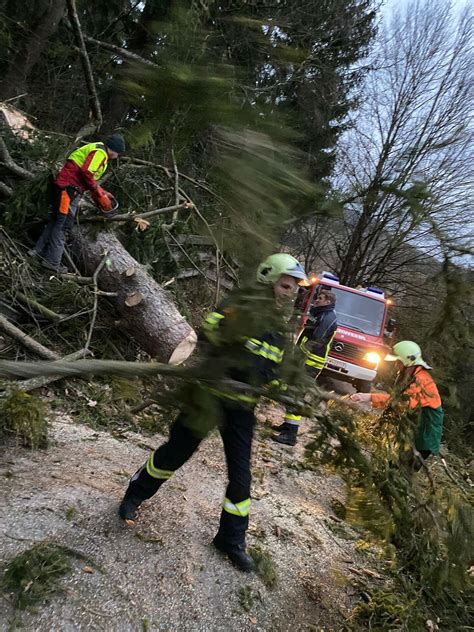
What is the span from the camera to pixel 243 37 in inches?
49.8

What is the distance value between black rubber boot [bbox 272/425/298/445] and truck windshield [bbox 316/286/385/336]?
5376 mm

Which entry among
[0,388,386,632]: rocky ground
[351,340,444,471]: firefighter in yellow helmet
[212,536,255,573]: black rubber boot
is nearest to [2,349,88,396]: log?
[0,388,386,632]: rocky ground

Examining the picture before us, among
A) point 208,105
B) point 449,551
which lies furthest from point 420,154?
point 449,551

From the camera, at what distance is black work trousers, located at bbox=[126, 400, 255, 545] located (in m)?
2.76

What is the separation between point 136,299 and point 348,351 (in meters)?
5.67

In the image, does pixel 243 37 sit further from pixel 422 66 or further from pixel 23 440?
pixel 422 66

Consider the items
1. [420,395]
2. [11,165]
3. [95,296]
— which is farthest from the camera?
[11,165]

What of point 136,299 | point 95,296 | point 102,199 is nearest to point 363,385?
point 136,299

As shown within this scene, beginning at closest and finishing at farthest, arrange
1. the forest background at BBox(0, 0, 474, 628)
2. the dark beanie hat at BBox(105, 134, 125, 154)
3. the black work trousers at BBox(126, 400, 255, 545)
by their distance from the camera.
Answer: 1. the forest background at BBox(0, 0, 474, 628)
2. the dark beanie hat at BBox(105, 134, 125, 154)
3. the black work trousers at BBox(126, 400, 255, 545)

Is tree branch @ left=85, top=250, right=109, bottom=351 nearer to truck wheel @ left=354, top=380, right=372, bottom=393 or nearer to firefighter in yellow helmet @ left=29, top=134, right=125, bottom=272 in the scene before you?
firefighter in yellow helmet @ left=29, top=134, right=125, bottom=272

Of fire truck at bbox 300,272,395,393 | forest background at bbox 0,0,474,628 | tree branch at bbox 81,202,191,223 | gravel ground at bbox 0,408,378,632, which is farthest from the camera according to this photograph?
fire truck at bbox 300,272,395,393

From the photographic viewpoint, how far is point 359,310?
10500 mm

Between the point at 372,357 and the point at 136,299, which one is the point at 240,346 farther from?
the point at 372,357

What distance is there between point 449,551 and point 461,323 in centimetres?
103
